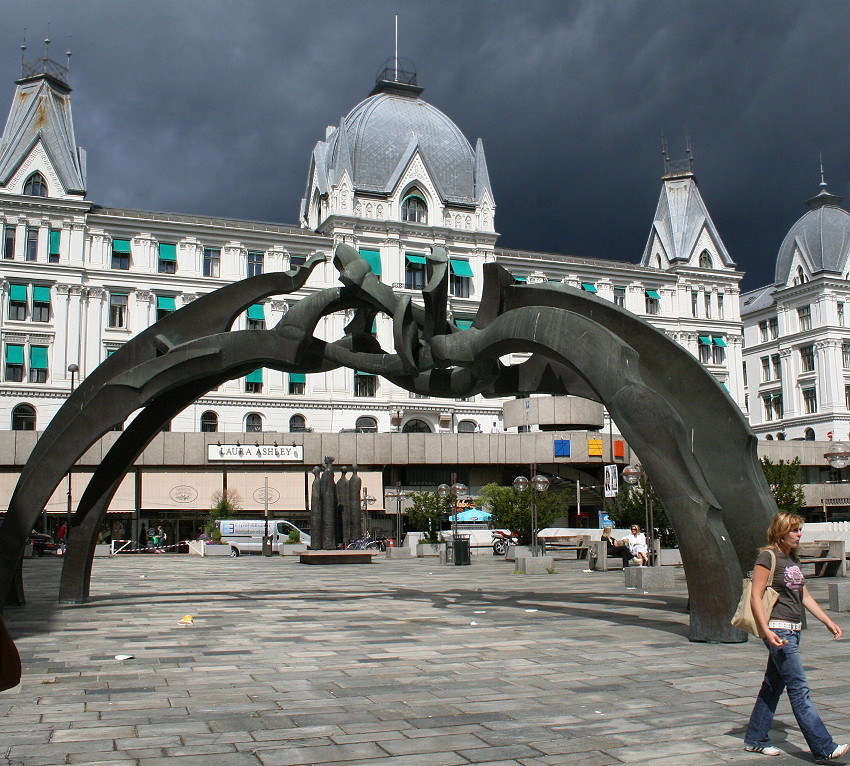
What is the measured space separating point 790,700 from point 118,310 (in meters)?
59.1

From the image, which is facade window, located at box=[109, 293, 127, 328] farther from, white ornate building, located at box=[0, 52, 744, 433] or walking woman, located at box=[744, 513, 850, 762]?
walking woman, located at box=[744, 513, 850, 762]

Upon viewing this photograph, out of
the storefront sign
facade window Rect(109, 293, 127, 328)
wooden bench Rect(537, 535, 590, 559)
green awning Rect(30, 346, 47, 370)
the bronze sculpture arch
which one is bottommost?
wooden bench Rect(537, 535, 590, 559)

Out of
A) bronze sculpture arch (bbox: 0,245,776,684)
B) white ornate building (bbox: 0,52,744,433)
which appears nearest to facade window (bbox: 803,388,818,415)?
white ornate building (bbox: 0,52,744,433)

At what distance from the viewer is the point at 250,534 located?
1898 inches

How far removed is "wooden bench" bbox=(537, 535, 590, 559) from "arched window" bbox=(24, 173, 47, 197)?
3809 cm

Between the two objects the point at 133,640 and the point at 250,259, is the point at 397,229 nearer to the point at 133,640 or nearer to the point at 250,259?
the point at 250,259

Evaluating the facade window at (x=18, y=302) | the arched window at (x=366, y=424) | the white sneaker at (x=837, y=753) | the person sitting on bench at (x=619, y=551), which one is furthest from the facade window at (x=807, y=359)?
the white sneaker at (x=837, y=753)

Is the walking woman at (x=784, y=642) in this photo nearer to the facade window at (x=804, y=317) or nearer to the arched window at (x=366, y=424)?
the arched window at (x=366, y=424)

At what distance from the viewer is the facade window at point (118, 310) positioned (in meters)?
60.9

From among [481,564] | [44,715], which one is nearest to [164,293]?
[481,564]

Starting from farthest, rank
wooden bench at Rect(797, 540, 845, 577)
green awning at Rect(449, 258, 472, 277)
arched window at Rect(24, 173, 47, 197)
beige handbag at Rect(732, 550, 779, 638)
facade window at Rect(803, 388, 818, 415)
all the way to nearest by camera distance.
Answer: facade window at Rect(803, 388, 818, 415), green awning at Rect(449, 258, 472, 277), arched window at Rect(24, 173, 47, 197), wooden bench at Rect(797, 540, 845, 577), beige handbag at Rect(732, 550, 779, 638)

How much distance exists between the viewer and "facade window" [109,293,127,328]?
60.9 meters

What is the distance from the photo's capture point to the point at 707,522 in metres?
11.6

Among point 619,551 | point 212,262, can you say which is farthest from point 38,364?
point 619,551
